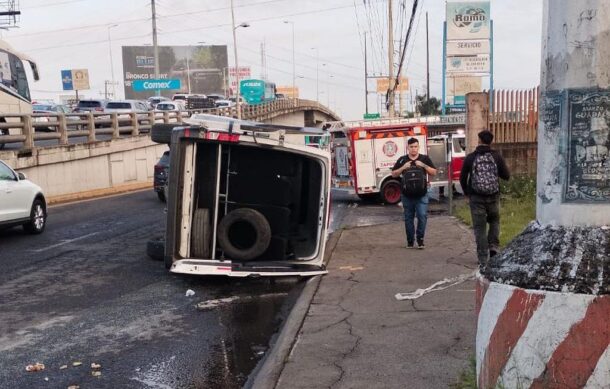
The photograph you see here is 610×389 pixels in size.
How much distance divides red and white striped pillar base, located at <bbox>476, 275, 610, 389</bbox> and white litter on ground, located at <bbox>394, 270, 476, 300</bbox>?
389 cm

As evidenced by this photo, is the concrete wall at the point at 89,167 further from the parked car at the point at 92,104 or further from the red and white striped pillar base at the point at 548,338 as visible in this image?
the red and white striped pillar base at the point at 548,338

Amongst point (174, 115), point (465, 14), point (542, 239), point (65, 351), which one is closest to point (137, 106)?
point (174, 115)

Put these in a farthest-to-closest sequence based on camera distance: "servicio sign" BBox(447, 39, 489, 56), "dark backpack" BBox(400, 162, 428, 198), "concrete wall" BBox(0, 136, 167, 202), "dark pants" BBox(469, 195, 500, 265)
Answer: "servicio sign" BBox(447, 39, 489, 56) < "concrete wall" BBox(0, 136, 167, 202) < "dark backpack" BBox(400, 162, 428, 198) < "dark pants" BBox(469, 195, 500, 265)

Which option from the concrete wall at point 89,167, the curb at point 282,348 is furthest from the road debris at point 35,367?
the concrete wall at point 89,167

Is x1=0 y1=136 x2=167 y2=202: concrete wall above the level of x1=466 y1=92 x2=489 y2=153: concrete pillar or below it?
below

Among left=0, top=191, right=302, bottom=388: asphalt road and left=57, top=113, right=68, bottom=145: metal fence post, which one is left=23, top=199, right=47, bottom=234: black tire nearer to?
left=0, top=191, right=302, bottom=388: asphalt road

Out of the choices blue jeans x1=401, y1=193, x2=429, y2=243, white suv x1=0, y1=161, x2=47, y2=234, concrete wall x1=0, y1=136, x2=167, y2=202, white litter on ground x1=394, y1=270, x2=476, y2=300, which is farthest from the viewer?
concrete wall x1=0, y1=136, x2=167, y2=202

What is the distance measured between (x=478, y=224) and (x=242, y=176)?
3397mm

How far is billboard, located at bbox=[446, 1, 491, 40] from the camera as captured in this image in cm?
2798

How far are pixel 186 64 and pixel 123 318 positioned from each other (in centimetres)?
10523

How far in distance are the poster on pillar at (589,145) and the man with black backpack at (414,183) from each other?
690 centimetres

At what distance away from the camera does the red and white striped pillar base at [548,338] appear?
3264 mm

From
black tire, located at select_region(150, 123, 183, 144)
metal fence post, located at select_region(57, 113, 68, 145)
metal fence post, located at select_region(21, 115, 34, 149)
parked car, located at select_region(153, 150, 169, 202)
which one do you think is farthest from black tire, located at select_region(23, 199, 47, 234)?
metal fence post, located at select_region(57, 113, 68, 145)

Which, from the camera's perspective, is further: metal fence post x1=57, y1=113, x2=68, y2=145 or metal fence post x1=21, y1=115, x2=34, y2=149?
metal fence post x1=57, y1=113, x2=68, y2=145
